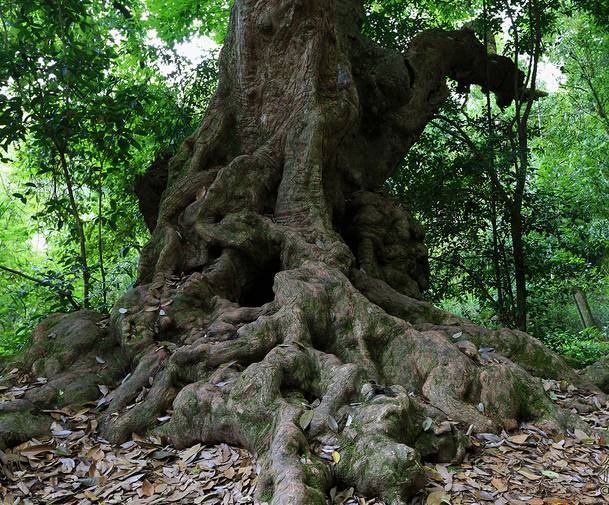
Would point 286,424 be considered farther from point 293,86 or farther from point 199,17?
point 199,17

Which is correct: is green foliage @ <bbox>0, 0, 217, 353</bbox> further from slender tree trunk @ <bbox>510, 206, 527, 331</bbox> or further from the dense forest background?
slender tree trunk @ <bbox>510, 206, 527, 331</bbox>

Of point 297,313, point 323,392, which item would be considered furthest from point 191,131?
point 323,392

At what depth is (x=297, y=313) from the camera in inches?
164

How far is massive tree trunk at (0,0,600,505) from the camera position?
128 inches

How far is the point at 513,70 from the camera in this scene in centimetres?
960

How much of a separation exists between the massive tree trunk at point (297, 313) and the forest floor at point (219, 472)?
0.12 m

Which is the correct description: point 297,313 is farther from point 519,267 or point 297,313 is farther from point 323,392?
point 519,267

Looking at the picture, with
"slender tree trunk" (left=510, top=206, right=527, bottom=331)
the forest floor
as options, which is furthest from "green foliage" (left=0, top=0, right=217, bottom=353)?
"slender tree trunk" (left=510, top=206, right=527, bottom=331)

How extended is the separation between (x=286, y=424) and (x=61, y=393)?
6.99 ft

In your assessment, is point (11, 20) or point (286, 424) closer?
point (286, 424)

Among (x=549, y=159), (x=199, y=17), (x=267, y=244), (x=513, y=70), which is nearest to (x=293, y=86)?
(x=267, y=244)

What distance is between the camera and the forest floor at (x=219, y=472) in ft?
9.61

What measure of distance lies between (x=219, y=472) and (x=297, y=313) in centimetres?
132

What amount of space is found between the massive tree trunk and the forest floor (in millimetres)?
119
